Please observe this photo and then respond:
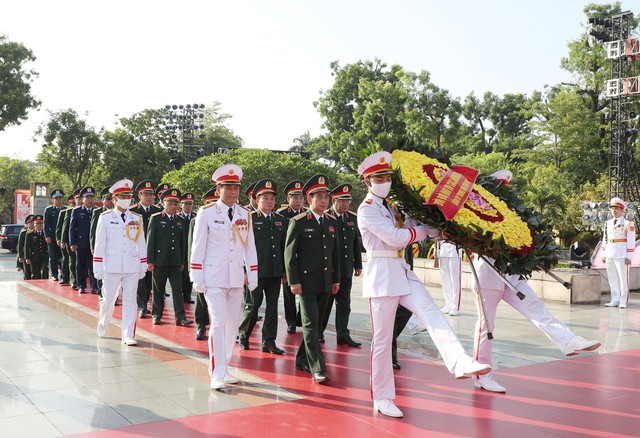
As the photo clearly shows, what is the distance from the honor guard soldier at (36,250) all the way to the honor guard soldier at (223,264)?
34.2 ft

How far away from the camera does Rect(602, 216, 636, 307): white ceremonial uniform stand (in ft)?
37.7

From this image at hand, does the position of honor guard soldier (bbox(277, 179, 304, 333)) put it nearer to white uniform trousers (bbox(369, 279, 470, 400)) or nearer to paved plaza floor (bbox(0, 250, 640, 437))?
paved plaza floor (bbox(0, 250, 640, 437))

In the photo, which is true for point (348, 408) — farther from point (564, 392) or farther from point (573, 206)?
point (573, 206)

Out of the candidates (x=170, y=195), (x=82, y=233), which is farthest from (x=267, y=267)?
(x=82, y=233)

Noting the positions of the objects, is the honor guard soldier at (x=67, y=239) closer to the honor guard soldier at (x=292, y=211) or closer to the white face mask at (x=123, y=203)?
the white face mask at (x=123, y=203)

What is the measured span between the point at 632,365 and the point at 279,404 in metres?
4.02

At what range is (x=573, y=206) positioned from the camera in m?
30.9

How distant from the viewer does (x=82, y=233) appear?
39.4 ft

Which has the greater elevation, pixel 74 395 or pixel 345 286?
pixel 345 286

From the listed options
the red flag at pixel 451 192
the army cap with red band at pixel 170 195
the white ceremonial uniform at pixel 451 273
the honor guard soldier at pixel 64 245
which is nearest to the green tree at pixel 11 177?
the honor guard soldier at pixel 64 245

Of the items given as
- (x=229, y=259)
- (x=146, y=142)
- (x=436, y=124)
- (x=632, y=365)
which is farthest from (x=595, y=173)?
(x=229, y=259)

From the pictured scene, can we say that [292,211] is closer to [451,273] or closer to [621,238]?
[451,273]

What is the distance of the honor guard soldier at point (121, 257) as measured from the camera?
24.9ft

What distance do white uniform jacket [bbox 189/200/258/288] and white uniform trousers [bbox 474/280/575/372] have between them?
2.16 meters
